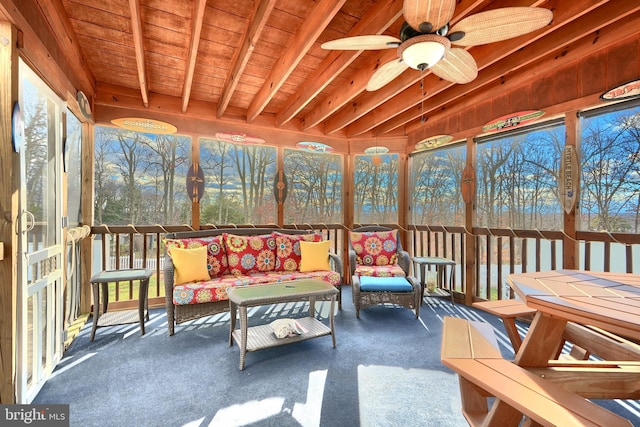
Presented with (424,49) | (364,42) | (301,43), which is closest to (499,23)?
(424,49)

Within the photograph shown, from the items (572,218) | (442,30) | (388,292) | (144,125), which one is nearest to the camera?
(442,30)

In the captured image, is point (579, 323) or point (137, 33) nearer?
point (579, 323)

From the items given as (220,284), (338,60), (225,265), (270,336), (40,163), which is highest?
(338,60)

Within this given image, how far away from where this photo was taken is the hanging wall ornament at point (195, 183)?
12.7 ft

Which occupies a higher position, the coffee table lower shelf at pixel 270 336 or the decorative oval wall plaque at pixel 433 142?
the decorative oval wall plaque at pixel 433 142

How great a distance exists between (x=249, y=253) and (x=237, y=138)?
64.1 inches

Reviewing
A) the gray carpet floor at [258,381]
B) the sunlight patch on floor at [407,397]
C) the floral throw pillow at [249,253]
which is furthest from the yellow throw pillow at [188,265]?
the sunlight patch on floor at [407,397]

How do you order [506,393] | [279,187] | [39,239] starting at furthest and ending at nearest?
1. [279,187]
2. [39,239]
3. [506,393]

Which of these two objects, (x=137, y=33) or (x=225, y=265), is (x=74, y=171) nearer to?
(x=137, y=33)

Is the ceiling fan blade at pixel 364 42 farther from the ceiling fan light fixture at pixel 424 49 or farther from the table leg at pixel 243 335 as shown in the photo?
the table leg at pixel 243 335

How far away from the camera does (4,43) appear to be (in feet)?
5.06

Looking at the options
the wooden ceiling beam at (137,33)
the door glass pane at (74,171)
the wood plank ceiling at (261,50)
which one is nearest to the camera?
the wooden ceiling beam at (137,33)

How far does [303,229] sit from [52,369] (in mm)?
3155

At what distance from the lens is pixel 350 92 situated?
10.7ft
